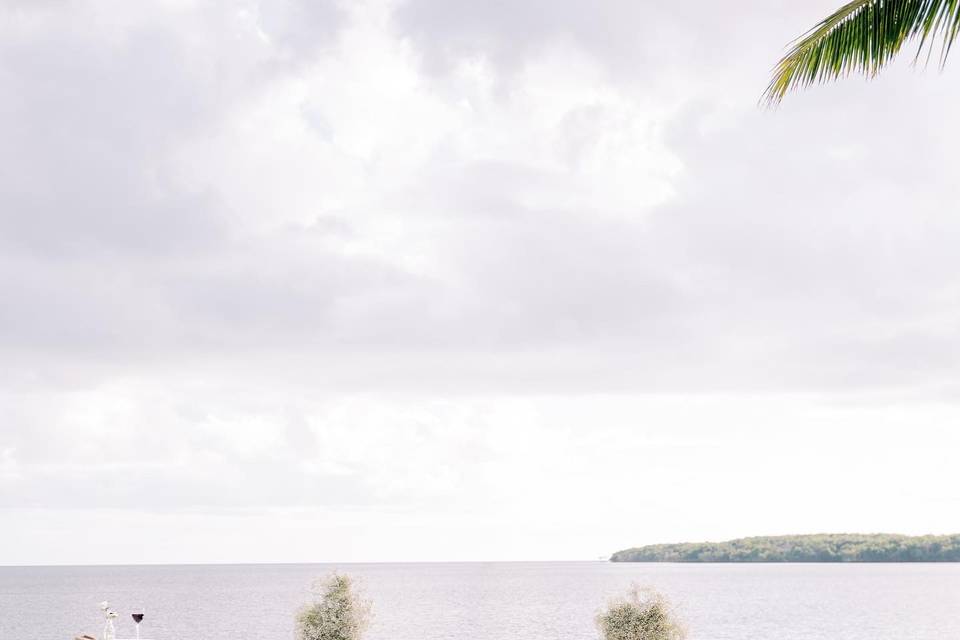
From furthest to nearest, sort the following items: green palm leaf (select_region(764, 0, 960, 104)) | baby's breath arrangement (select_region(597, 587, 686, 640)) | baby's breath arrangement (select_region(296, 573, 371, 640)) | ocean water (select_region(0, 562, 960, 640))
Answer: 1. ocean water (select_region(0, 562, 960, 640))
2. baby's breath arrangement (select_region(296, 573, 371, 640))
3. baby's breath arrangement (select_region(597, 587, 686, 640))
4. green palm leaf (select_region(764, 0, 960, 104))

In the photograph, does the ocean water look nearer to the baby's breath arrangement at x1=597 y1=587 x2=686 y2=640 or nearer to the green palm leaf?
the baby's breath arrangement at x1=597 y1=587 x2=686 y2=640

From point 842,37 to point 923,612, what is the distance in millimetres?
131298

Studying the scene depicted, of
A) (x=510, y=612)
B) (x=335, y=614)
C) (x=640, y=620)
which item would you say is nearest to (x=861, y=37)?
(x=640, y=620)

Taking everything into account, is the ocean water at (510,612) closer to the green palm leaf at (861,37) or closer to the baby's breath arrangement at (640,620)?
the baby's breath arrangement at (640,620)

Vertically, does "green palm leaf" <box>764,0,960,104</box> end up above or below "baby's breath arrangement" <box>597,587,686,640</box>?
above

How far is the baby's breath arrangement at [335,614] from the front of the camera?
3153 cm

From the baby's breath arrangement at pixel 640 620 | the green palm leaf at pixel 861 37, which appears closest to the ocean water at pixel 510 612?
the baby's breath arrangement at pixel 640 620

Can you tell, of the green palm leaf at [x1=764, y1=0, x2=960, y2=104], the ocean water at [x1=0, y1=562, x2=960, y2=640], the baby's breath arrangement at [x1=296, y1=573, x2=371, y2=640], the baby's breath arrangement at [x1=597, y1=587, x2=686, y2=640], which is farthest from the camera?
the ocean water at [x1=0, y1=562, x2=960, y2=640]

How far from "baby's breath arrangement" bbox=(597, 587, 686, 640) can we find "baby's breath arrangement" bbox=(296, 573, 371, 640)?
6.97 m

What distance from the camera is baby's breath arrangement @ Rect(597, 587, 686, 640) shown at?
96.4 feet

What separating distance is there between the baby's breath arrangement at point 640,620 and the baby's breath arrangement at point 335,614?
6.97 meters

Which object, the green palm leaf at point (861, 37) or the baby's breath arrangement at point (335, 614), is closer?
the green palm leaf at point (861, 37)

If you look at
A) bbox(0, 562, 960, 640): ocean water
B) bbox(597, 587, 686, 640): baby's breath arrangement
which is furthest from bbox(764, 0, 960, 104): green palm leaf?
bbox(0, 562, 960, 640): ocean water

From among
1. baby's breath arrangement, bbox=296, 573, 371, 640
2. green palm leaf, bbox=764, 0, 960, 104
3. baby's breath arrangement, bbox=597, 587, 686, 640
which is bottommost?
baby's breath arrangement, bbox=597, 587, 686, 640
